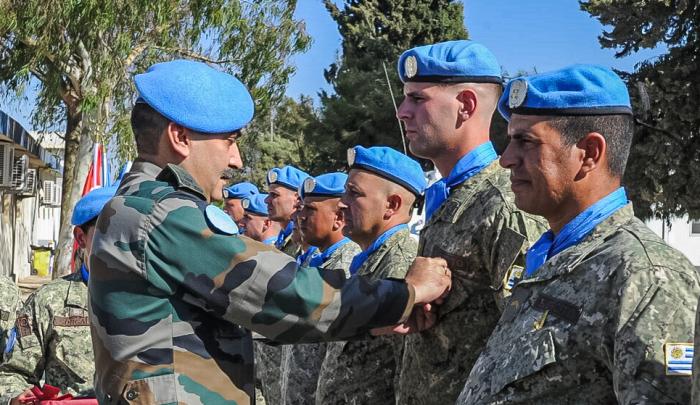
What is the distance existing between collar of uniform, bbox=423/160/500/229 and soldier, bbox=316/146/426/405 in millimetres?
743

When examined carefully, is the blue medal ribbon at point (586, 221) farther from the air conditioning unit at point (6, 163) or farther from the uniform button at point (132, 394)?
the air conditioning unit at point (6, 163)

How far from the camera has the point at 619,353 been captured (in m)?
2.16

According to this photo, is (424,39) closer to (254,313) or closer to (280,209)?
(280,209)

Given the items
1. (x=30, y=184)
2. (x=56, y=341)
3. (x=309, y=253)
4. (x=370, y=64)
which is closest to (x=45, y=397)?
(x=56, y=341)

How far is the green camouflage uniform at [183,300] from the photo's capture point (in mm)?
2613

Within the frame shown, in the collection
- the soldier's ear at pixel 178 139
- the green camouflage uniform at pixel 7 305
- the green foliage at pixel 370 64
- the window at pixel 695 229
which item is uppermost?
the soldier's ear at pixel 178 139

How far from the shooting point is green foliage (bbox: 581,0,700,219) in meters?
16.2

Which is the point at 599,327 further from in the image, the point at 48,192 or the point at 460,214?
the point at 48,192

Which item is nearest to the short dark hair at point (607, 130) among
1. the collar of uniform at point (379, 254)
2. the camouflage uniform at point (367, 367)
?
the camouflage uniform at point (367, 367)

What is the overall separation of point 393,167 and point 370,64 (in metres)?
28.8

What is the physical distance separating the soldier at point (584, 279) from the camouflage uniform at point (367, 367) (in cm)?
152

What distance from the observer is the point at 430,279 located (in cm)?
320

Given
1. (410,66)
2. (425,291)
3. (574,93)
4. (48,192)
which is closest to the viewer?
(574,93)

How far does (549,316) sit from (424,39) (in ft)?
104
